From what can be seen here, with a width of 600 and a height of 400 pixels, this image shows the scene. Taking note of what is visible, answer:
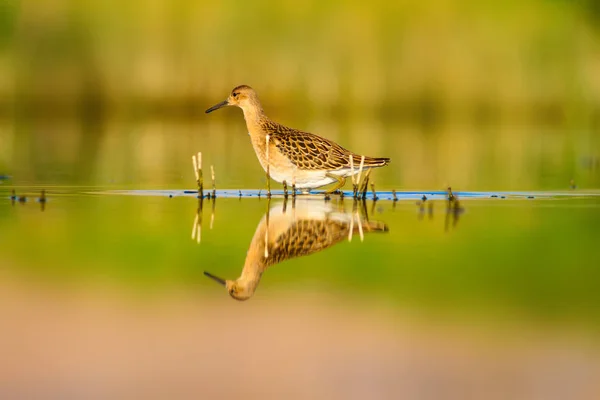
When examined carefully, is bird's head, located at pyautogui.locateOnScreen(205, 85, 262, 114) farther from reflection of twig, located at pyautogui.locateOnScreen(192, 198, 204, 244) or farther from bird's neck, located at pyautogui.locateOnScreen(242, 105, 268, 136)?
reflection of twig, located at pyautogui.locateOnScreen(192, 198, 204, 244)

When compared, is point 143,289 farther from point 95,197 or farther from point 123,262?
point 95,197

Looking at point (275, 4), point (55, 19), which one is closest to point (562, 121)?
point (275, 4)

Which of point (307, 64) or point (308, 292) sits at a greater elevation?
point (307, 64)

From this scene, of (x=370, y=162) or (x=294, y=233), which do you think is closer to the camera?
(x=294, y=233)

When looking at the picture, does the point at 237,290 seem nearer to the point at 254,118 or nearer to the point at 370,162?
the point at 370,162

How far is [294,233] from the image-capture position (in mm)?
10930

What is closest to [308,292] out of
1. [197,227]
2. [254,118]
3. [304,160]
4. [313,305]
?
[313,305]

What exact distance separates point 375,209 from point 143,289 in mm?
5531

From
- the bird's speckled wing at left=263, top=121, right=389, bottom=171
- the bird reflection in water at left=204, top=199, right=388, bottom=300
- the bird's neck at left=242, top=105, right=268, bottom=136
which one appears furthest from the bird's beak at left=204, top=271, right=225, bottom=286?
the bird's neck at left=242, top=105, right=268, bottom=136

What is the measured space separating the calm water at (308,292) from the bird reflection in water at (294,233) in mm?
29

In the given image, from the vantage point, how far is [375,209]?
528 inches

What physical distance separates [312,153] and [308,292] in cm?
644

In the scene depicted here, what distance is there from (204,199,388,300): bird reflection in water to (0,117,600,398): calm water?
0.10 feet

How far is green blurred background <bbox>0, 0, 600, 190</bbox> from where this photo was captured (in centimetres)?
3950
